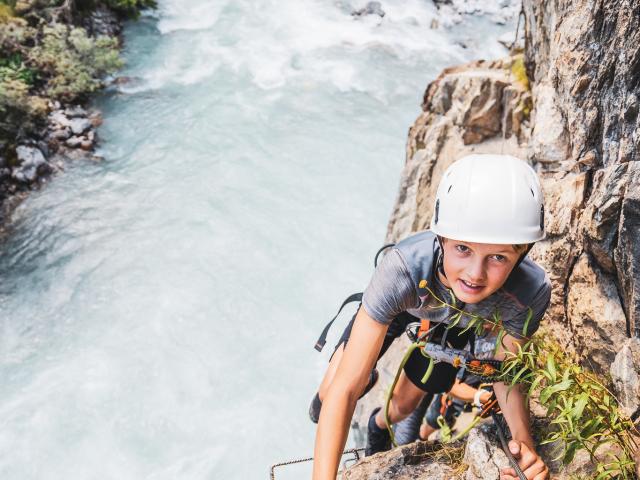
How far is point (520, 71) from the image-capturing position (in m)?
5.31

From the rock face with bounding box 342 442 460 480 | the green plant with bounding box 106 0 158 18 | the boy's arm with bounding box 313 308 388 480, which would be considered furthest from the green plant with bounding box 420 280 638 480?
the green plant with bounding box 106 0 158 18

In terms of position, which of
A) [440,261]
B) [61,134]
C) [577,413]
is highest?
[440,261]

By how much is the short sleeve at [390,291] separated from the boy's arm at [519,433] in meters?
0.52

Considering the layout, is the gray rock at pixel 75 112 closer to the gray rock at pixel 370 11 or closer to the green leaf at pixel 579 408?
the gray rock at pixel 370 11

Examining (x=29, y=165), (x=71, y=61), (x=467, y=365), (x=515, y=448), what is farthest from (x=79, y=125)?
(x=515, y=448)

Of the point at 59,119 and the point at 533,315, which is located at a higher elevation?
the point at 533,315

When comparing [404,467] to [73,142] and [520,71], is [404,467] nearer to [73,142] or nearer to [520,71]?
[520,71]

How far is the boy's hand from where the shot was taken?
2.25 metres

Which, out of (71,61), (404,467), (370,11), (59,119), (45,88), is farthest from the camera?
(370,11)

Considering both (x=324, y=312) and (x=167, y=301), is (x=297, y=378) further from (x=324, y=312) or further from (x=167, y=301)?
(x=167, y=301)

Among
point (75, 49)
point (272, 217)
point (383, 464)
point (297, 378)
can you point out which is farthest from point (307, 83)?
point (383, 464)

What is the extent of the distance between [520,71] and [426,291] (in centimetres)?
409

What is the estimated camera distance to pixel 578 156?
11.5 feet

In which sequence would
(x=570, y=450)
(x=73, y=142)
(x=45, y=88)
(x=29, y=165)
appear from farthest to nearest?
(x=45, y=88)
(x=73, y=142)
(x=29, y=165)
(x=570, y=450)
